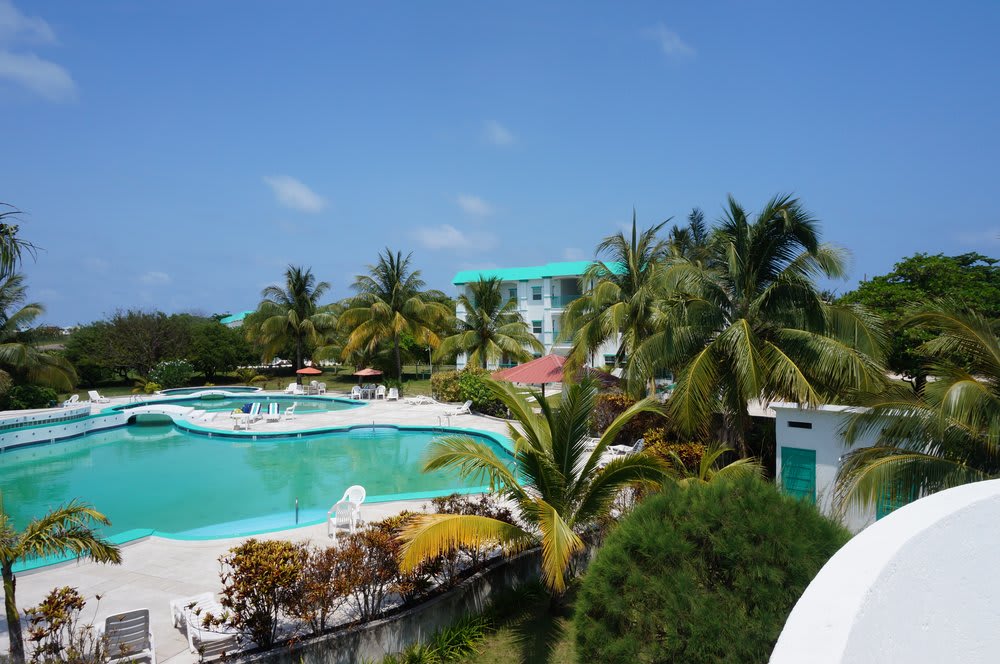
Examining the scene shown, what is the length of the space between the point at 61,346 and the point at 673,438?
127 ft

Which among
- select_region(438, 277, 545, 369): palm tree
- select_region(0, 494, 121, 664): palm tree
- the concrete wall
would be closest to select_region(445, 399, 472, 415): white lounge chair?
select_region(438, 277, 545, 369): palm tree

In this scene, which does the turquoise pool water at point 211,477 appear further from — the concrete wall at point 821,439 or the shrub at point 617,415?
the concrete wall at point 821,439

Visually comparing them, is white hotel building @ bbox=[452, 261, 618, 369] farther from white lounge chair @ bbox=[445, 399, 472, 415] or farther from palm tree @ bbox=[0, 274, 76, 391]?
palm tree @ bbox=[0, 274, 76, 391]

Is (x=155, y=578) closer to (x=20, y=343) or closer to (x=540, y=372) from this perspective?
(x=540, y=372)

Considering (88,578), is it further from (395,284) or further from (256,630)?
(395,284)

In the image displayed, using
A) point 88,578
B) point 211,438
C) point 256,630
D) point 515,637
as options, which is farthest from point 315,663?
point 211,438

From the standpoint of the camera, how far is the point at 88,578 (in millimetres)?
8047

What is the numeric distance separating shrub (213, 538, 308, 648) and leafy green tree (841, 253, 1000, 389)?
1389 centimetres

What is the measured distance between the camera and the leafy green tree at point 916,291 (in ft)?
47.4

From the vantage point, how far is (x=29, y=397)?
25766 millimetres

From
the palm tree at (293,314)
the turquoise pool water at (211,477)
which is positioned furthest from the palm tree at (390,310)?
the turquoise pool water at (211,477)

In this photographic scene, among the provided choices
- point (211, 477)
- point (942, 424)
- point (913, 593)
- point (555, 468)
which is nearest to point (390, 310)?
point (211, 477)

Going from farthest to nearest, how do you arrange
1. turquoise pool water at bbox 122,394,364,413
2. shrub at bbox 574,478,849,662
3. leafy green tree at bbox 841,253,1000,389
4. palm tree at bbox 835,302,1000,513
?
turquoise pool water at bbox 122,394,364,413, leafy green tree at bbox 841,253,1000,389, palm tree at bbox 835,302,1000,513, shrub at bbox 574,478,849,662

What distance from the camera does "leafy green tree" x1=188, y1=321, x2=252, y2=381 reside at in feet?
116
